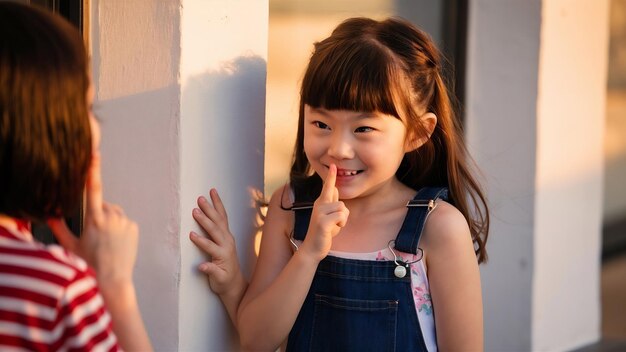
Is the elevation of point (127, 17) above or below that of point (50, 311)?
above

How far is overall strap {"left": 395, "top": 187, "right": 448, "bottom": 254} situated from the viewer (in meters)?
2.06

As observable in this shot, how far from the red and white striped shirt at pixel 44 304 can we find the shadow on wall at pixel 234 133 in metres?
0.76

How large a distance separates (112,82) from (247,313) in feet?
2.03

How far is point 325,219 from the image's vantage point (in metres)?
1.97

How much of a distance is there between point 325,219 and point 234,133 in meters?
0.37

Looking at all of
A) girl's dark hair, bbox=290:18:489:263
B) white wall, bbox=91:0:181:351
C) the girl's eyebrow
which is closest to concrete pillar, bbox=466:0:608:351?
girl's dark hair, bbox=290:18:489:263

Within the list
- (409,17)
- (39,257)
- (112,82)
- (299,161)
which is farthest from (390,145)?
(409,17)

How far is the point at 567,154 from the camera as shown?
349 centimetres

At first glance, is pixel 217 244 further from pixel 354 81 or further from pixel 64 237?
pixel 64 237

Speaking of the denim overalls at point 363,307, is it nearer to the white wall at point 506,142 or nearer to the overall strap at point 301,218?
the overall strap at point 301,218

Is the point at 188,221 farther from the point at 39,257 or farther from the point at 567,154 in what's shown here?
the point at 567,154

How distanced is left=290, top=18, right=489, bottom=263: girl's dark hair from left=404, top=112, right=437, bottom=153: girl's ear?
0.04 feet

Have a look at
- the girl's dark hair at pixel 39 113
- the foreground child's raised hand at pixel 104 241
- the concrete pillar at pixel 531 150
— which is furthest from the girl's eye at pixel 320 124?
the concrete pillar at pixel 531 150

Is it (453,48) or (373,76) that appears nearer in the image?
(373,76)
